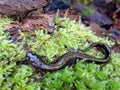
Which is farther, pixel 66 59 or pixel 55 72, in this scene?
pixel 66 59

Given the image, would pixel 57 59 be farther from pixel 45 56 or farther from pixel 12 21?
pixel 12 21

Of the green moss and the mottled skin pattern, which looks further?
the mottled skin pattern

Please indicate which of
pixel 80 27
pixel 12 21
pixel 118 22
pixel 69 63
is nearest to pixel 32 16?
pixel 12 21

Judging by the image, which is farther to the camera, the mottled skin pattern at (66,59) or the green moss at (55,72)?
the mottled skin pattern at (66,59)
